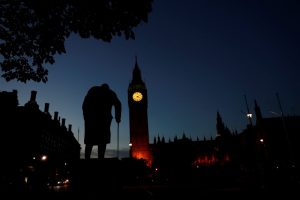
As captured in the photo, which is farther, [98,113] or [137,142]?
[137,142]

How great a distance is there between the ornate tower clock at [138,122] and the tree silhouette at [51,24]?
73.5 m

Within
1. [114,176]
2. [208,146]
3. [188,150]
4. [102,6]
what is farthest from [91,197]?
[208,146]

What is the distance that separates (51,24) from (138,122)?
79342 millimetres

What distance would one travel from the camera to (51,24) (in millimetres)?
8617

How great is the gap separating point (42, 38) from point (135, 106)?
79.4 metres

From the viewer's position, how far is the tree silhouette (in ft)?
23.6

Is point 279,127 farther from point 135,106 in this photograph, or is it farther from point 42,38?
point 42,38

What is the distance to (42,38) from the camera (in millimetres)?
9109

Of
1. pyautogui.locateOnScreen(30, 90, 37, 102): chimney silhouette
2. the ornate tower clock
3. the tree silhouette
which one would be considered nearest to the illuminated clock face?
the ornate tower clock

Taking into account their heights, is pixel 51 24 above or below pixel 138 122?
below

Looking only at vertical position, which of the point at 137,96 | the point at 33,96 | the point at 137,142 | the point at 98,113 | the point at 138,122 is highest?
the point at 137,96

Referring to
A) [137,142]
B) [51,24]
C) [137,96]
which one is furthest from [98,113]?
[137,96]

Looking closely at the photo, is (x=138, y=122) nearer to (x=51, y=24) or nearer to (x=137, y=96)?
(x=137, y=96)

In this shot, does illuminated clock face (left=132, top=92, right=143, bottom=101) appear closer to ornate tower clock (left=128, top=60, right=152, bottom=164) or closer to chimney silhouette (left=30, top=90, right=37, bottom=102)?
ornate tower clock (left=128, top=60, right=152, bottom=164)
